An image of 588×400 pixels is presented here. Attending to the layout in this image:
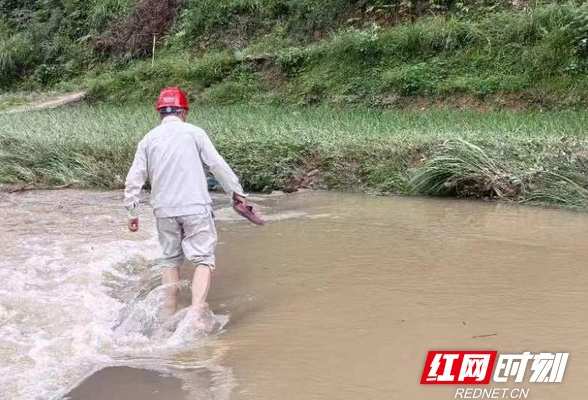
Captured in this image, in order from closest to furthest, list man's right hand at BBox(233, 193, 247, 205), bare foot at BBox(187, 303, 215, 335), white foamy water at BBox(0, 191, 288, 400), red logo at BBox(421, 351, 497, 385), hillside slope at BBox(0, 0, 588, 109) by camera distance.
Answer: red logo at BBox(421, 351, 497, 385)
white foamy water at BBox(0, 191, 288, 400)
bare foot at BBox(187, 303, 215, 335)
man's right hand at BBox(233, 193, 247, 205)
hillside slope at BBox(0, 0, 588, 109)

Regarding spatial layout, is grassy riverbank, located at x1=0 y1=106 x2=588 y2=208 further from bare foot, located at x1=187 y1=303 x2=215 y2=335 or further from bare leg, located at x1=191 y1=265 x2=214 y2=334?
bare foot, located at x1=187 y1=303 x2=215 y2=335

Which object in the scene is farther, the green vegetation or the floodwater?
the green vegetation

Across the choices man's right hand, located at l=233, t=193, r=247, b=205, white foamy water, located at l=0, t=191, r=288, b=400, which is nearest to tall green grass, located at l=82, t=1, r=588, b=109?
white foamy water, located at l=0, t=191, r=288, b=400

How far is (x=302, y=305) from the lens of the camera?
4992 mm

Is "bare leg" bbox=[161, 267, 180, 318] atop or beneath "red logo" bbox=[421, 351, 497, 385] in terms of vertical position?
atop

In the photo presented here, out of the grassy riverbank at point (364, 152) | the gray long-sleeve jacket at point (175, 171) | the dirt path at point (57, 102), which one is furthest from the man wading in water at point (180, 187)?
the dirt path at point (57, 102)

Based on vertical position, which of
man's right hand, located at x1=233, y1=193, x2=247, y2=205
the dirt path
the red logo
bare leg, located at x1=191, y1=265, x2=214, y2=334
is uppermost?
the dirt path

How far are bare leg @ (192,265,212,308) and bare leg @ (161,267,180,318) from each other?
0.73 feet

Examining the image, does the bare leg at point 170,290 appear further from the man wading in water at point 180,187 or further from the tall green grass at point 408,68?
the tall green grass at point 408,68

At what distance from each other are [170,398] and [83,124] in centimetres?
970

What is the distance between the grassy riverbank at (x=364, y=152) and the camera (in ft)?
27.6

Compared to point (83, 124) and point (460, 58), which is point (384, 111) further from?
point (83, 124)

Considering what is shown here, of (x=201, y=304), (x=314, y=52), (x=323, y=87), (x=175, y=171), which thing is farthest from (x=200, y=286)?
(x=314, y=52)

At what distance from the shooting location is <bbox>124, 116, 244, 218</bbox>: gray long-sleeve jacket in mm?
4961
